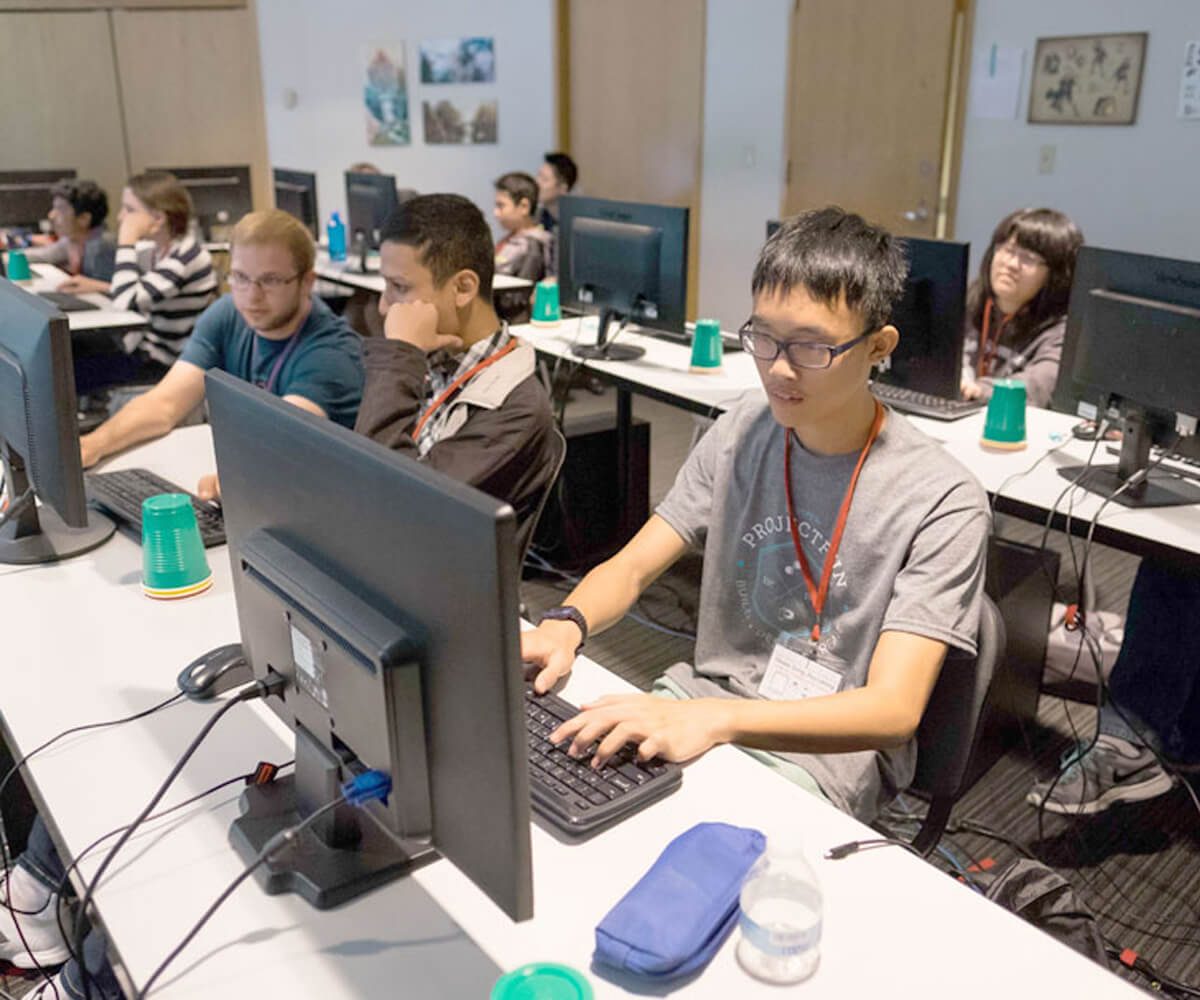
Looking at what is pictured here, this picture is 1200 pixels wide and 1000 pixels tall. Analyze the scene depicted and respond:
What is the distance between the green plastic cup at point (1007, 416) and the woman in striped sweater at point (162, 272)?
3.01m

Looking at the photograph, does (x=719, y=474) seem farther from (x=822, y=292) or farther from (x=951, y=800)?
(x=951, y=800)

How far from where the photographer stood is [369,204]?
4945mm

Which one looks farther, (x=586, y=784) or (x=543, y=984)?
(x=586, y=784)

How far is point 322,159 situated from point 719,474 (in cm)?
695

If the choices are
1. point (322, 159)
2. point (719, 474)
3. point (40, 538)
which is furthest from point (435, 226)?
point (322, 159)

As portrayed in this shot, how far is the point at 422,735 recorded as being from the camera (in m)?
Result: 0.84

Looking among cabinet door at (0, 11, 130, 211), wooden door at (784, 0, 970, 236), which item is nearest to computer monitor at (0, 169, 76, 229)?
cabinet door at (0, 11, 130, 211)

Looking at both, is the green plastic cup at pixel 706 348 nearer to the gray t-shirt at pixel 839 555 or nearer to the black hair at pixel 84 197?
the gray t-shirt at pixel 839 555

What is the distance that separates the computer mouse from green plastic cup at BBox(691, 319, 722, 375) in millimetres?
1990

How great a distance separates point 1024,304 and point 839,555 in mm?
1882

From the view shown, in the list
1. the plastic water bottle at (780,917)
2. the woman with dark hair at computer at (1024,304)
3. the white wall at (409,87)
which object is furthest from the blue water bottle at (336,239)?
the plastic water bottle at (780,917)

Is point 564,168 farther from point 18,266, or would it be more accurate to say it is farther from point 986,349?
point 986,349

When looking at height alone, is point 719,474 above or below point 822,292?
below

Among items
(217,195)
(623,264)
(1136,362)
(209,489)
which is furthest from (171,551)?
(217,195)
